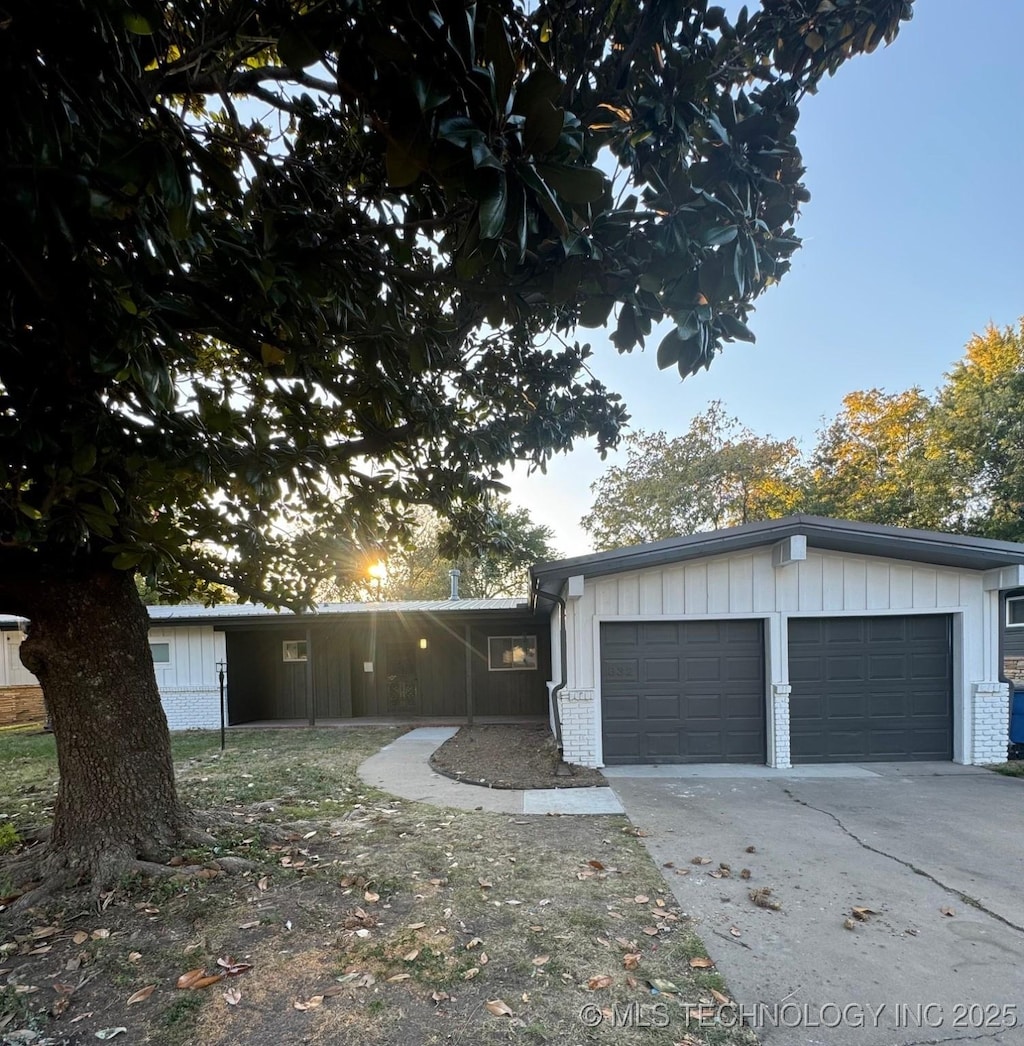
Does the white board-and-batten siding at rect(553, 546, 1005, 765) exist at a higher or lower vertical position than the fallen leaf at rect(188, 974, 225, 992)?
higher

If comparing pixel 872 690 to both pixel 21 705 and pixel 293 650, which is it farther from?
pixel 21 705

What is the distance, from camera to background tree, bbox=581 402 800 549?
22984mm

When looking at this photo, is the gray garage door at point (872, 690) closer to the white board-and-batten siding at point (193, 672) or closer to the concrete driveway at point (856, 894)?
the concrete driveway at point (856, 894)

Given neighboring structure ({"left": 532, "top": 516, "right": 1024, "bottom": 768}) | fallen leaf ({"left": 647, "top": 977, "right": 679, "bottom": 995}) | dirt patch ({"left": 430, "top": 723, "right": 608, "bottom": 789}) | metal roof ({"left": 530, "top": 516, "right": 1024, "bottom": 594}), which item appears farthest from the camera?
neighboring structure ({"left": 532, "top": 516, "right": 1024, "bottom": 768})

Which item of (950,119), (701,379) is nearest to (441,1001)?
(701,379)

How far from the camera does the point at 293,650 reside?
12.9 meters

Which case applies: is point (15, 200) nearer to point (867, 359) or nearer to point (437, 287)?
point (437, 287)

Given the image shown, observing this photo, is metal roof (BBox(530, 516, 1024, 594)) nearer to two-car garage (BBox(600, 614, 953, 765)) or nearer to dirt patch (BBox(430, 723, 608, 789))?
two-car garage (BBox(600, 614, 953, 765))

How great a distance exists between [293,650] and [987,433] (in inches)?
830

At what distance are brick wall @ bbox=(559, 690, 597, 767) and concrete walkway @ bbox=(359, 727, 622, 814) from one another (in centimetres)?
93

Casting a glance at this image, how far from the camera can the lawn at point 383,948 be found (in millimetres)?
2469

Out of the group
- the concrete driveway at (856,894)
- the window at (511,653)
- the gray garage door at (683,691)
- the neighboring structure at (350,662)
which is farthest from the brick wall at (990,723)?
the window at (511,653)

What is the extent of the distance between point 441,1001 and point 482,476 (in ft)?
11.4

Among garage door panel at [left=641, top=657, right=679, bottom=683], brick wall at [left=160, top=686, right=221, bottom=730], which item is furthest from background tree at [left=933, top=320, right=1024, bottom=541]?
brick wall at [left=160, top=686, right=221, bottom=730]
